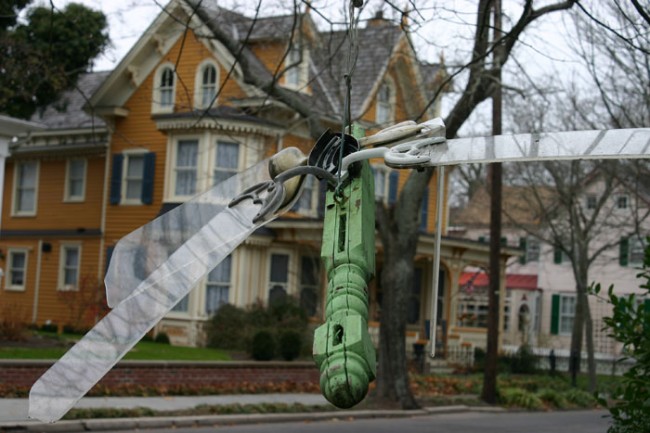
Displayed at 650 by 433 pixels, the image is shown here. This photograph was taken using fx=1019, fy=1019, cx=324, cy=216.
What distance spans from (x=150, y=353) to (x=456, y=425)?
8.16 m

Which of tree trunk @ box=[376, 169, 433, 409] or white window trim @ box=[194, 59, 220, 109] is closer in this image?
tree trunk @ box=[376, 169, 433, 409]

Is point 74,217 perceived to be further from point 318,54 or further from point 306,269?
point 318,54

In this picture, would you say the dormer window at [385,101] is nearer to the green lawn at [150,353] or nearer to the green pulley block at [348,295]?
the green lawn at [150,353]

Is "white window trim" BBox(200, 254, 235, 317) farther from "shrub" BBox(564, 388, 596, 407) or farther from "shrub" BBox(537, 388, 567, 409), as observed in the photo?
Result: "shrub" BBox(564, 388, 596, 407)

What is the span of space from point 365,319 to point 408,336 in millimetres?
30380

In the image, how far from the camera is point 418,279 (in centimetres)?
3747

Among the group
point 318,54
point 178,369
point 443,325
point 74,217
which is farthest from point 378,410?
point 74,217

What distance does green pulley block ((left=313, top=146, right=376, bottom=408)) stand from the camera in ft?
14.4

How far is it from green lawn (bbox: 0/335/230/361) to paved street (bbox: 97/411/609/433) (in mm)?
4898

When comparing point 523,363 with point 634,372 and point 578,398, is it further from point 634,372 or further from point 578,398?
point 634,372

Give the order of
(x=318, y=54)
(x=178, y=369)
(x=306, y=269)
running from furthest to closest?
(x=306, y=269) → (x=318, y=54) → (x=178, y=369)

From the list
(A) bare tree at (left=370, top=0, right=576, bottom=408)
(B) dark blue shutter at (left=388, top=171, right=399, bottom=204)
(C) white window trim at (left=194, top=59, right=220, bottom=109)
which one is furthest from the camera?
(B) dark blue shutter at (left=388, top=171, right=399, bottom=204)

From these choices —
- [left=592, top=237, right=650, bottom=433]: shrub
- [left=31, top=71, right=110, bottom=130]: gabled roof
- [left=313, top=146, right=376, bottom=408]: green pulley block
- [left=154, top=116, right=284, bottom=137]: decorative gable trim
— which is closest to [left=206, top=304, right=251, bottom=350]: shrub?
[left=154, top=116, right=284, bottom=137]: decorative gable trim

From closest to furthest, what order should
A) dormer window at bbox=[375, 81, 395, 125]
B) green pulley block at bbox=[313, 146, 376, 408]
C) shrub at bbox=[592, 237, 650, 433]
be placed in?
1. green pulley block at bbox=[313, 146, 376, 408]
2. shrub at bbox=[592, 237, 650, 433]
3. dormer window at bbox=[375, 81, 395, 125]
